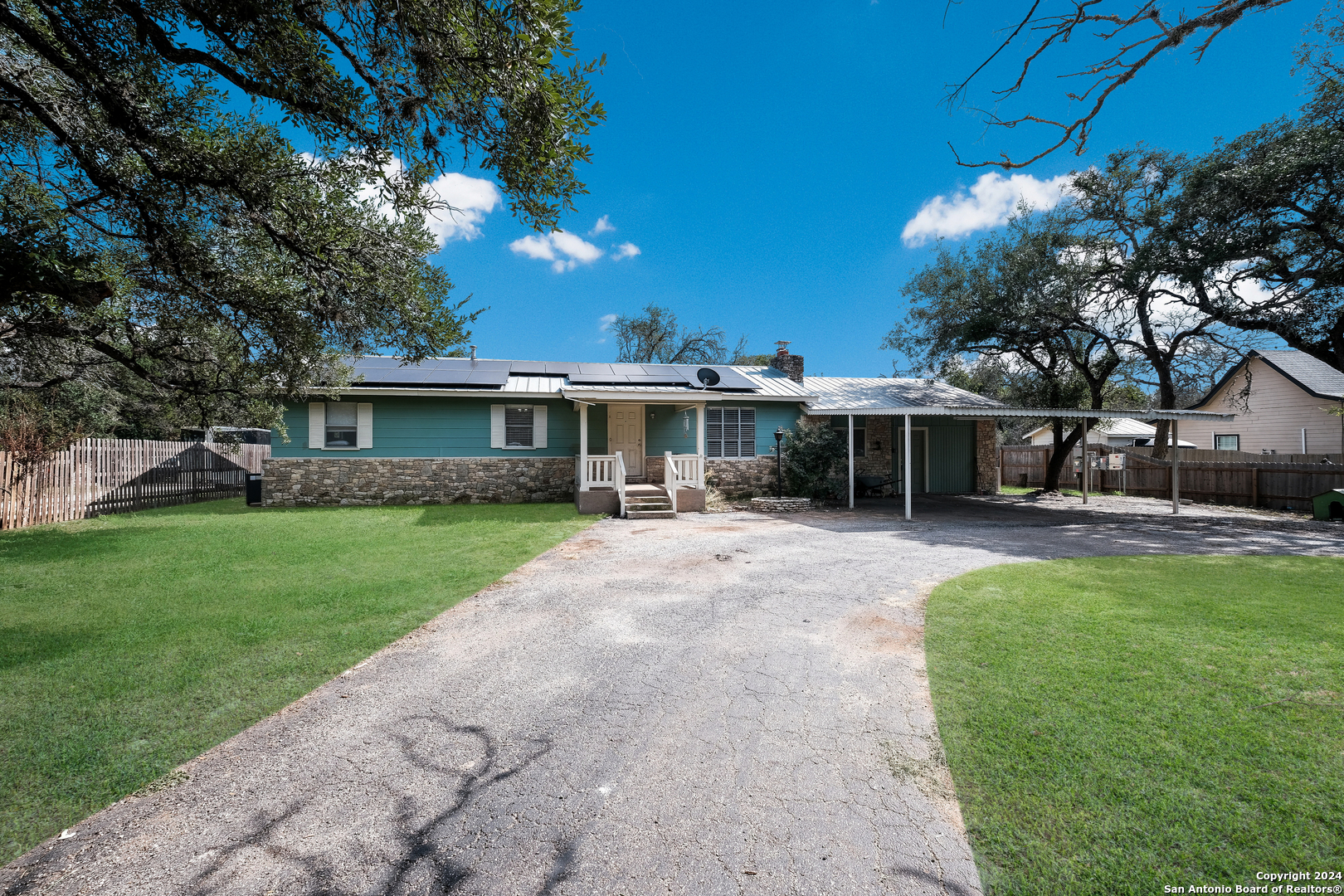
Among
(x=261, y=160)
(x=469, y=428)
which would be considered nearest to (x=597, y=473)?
(x=469, y=428)

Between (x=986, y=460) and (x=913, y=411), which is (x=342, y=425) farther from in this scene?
(x=986, y=460)

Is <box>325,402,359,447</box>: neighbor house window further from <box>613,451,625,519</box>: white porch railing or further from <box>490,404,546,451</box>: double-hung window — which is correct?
<box>613,451,625,519</box>: white porch railing

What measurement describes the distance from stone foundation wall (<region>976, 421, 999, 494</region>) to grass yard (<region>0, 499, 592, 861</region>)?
1496 cm

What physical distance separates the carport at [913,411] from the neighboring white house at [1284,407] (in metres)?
4.98

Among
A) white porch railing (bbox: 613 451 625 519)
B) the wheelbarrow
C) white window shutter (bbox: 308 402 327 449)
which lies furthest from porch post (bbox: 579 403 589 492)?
the wheelbarrow

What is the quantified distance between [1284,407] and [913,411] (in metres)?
20.1

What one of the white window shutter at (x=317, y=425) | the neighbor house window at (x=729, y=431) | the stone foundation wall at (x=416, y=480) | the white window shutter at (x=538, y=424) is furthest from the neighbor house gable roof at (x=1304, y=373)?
the white window shutter at (x=317, y=425)

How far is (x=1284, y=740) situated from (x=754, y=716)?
2681 millimetres

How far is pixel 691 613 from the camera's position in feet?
17.3

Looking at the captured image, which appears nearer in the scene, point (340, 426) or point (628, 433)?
point (340, 426)

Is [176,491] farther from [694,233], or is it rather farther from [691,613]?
[694,233]

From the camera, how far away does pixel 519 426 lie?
14.9 metres

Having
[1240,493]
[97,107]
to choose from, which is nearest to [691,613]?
[97,107]

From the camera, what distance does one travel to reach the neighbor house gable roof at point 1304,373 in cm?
1916
